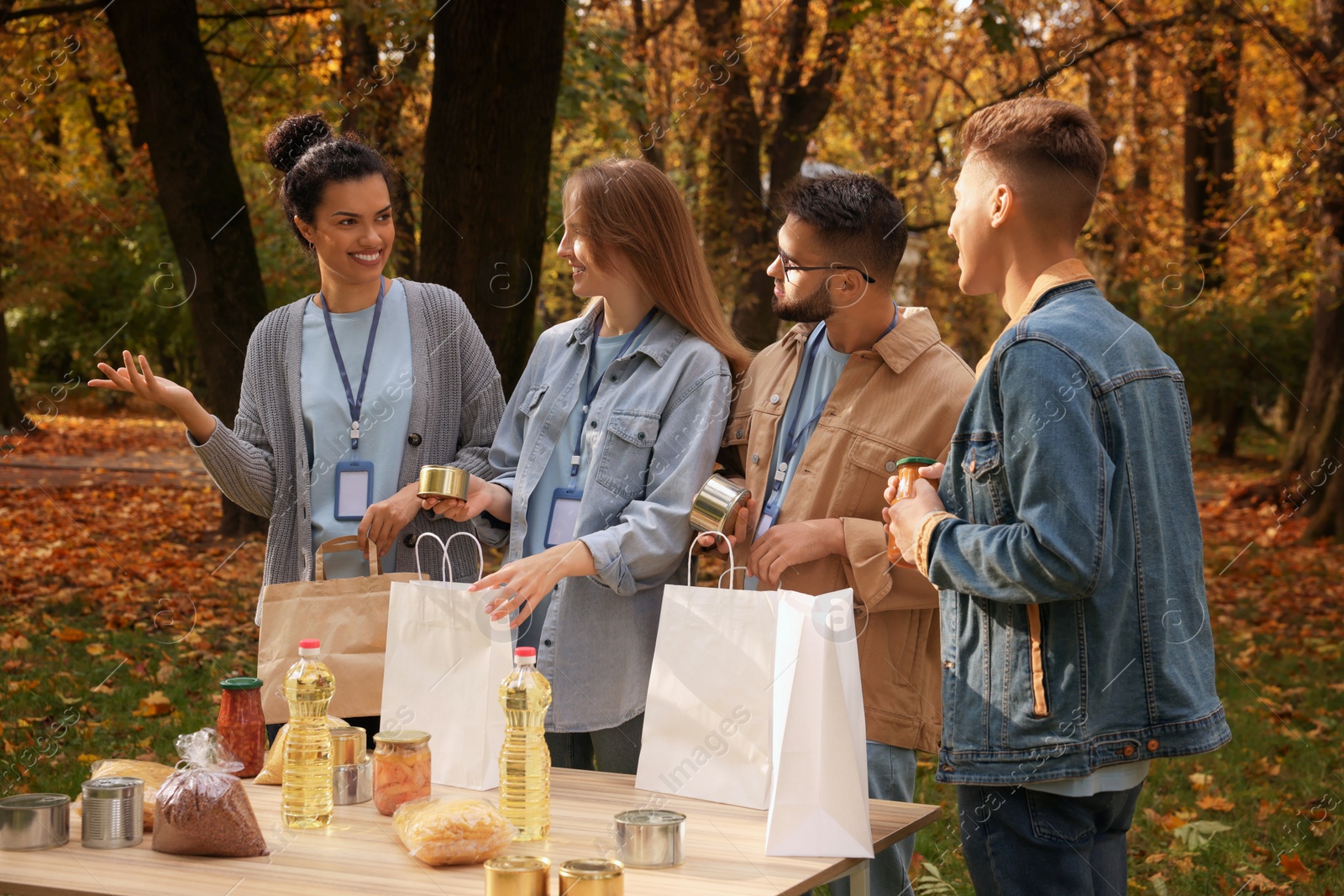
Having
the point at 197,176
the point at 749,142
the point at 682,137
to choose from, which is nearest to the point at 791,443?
the point at 197,176

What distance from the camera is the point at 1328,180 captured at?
10734 millimetres

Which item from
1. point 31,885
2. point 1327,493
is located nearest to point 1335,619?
point 1327,493

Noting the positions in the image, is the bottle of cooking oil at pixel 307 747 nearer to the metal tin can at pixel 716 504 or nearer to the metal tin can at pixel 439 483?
the metal tin can at pixel 439 483

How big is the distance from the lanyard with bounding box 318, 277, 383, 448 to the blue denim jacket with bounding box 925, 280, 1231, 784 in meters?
1.62

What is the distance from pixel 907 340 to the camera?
2773 mm

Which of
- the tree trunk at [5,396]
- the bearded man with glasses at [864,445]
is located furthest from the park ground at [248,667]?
the tree trunk at [5,396]

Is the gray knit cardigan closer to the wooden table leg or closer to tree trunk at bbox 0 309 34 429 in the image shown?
the wooden table leg

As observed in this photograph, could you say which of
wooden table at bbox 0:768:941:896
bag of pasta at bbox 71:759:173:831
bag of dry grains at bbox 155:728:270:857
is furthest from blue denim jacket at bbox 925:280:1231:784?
bag of pasta at bbox 71:759:173:831

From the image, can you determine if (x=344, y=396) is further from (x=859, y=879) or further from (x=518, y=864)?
(x=859, y=879)

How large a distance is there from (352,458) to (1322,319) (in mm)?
10632

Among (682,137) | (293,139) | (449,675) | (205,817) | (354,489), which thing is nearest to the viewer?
(205,817)

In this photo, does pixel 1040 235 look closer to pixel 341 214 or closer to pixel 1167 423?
pixel 1167 423

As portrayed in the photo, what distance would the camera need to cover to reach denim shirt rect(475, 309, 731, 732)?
2809 millimetres

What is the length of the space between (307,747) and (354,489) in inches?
38.1
